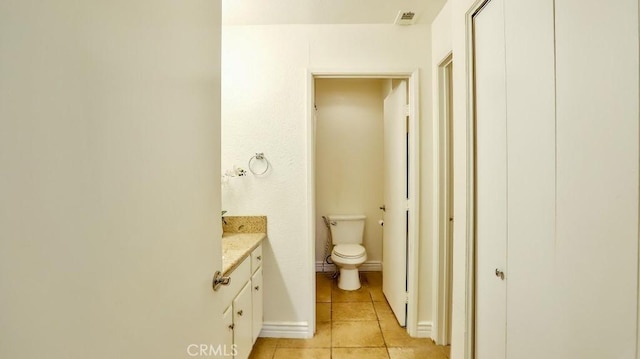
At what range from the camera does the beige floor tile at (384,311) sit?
7.66 feet

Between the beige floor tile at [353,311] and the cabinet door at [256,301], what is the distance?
0.74 m

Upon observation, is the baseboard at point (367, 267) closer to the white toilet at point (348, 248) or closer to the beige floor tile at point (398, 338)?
the white toilet at point (348, 248)

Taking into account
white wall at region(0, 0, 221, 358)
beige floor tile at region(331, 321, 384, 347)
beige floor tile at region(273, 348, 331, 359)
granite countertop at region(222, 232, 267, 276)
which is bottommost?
beige floor tile at region(273, 348, 331, 359)

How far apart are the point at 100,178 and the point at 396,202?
2130 millimetres

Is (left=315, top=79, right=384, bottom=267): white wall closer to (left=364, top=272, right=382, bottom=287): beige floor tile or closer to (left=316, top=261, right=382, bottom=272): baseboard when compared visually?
(left=316, top=261, right=382, bottom=272): baseboard

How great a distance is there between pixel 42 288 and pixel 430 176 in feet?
6.88

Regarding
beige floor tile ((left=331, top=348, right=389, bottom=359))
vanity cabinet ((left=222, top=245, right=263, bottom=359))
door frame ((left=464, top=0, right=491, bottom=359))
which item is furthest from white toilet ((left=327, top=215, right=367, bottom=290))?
door frame ((left=464, top=0, right=491, bottom=359))

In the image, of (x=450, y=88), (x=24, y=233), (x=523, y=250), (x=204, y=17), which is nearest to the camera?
(x=24, y=233)

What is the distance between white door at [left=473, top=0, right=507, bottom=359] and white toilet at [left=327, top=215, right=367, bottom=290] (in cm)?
159

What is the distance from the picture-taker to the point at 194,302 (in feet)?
2.50

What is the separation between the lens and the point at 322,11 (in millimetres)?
1908

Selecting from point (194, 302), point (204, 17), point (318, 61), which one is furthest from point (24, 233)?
point (318, 61)

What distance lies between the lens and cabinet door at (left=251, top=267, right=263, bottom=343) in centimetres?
179

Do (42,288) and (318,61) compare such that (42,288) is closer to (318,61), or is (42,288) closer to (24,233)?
(24,233)
